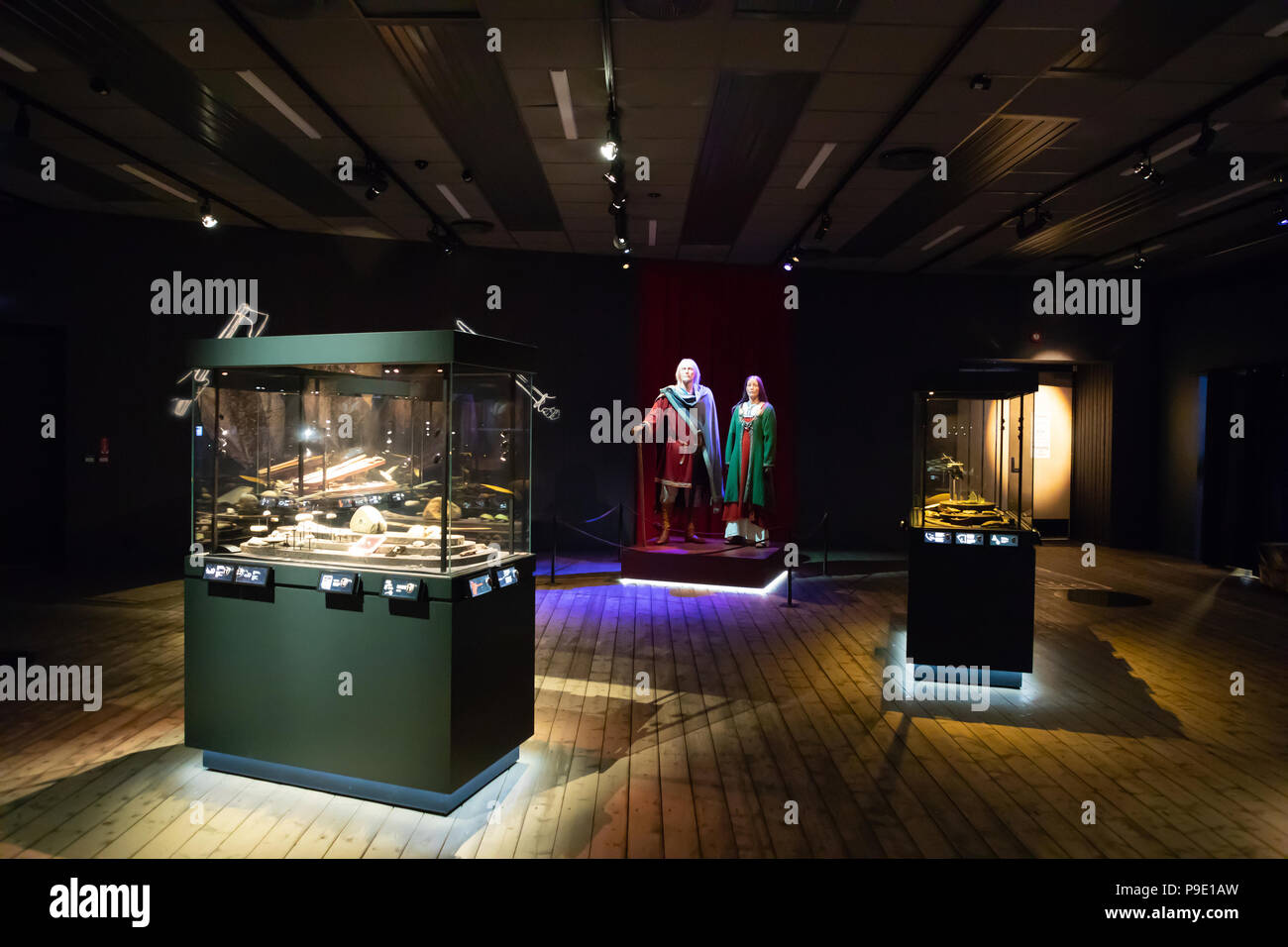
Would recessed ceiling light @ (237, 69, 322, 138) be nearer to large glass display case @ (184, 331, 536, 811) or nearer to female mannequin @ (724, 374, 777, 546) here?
large glass display case @ (184, 331, 536, 811)

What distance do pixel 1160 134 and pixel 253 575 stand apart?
706 centimetres

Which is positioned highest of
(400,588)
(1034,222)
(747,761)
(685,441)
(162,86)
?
(162,86)

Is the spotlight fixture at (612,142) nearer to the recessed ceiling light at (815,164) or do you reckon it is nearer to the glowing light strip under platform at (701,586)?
the recessed ceiling light at (815,164)

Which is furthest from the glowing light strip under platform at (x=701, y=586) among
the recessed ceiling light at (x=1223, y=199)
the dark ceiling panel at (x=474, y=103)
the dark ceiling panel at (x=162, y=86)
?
the recessed ceiling light at (x=1223, y=199)

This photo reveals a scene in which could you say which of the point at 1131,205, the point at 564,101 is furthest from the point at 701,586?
the point at 1131,205

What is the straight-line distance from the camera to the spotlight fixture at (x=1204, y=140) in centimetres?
568

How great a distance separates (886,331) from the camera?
11.2m

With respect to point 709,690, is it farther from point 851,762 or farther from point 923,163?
point 923,163

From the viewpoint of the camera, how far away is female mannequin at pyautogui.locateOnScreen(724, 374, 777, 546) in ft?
28.6

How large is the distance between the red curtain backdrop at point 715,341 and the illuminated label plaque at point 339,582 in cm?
719

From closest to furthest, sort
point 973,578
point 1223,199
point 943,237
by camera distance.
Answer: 1. point 973,578
2. point 1223,199
3. point 943,237

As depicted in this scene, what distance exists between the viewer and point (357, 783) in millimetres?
3254

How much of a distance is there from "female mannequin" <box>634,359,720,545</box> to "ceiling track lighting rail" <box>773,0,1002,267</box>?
2280 mm

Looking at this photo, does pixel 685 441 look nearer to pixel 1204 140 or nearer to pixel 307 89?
pixel 307 89
